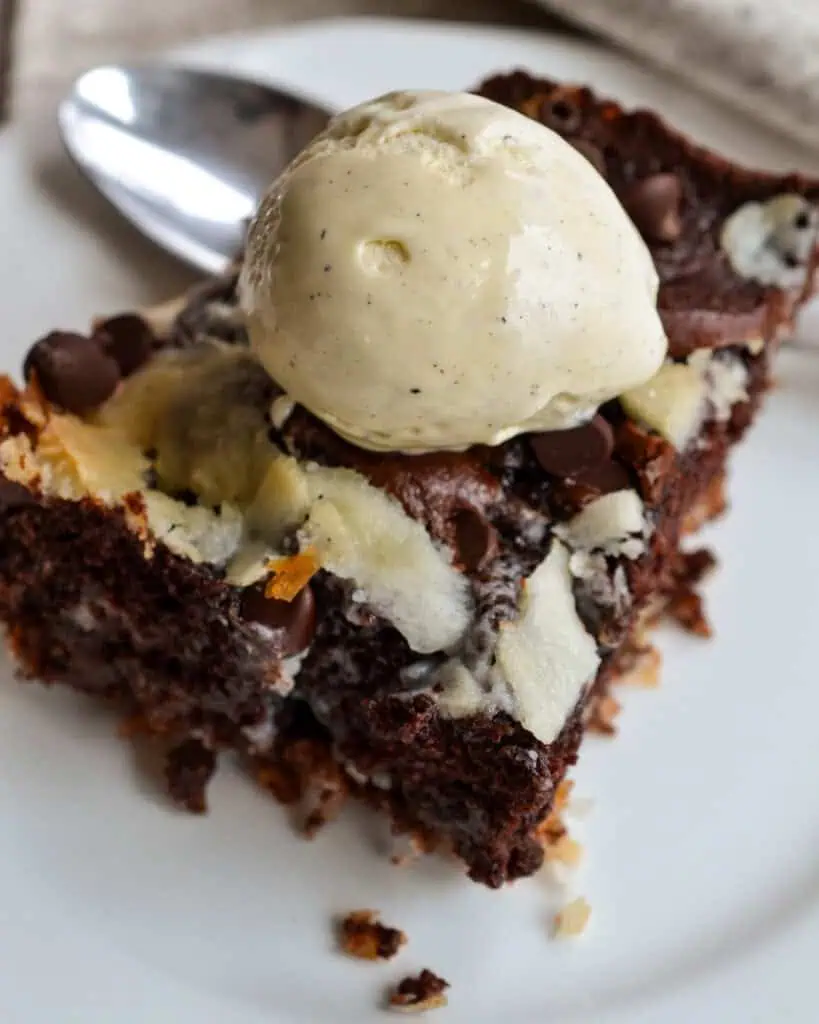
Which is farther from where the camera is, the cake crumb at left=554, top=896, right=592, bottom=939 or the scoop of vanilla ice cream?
the cake crumb at left=554, top=896, right=592, bottom=939

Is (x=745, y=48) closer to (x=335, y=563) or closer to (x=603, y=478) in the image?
(x=603, y=478)

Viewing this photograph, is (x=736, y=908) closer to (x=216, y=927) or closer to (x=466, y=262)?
(x=216, y=927)

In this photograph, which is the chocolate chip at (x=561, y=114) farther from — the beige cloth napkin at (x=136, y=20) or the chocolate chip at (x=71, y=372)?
the beige cloth napkin at (x=136, y=20)

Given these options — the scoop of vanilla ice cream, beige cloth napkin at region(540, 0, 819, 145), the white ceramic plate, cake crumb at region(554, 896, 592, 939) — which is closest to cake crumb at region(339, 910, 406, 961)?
the white ceramic plate

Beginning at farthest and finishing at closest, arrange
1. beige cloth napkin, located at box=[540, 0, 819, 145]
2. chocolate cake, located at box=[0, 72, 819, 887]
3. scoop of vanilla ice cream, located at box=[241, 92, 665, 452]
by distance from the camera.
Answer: beige cloth napkin, located at box=[540, 0, 819, 145] < chocolate cake, located at box=[0, 72, 819, 887] < scoop of vanilla ice cream, located at box=[241, 92, 665, 452]

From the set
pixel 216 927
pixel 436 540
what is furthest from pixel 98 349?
pixel 216 927

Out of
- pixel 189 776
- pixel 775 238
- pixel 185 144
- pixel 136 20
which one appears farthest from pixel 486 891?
pixel 136 20

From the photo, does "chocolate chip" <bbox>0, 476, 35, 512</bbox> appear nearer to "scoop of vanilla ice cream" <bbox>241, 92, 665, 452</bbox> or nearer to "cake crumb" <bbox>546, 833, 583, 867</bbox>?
"scoop of vanilla ice cream" <bbox>241, 92, 665, 452</bbox>
